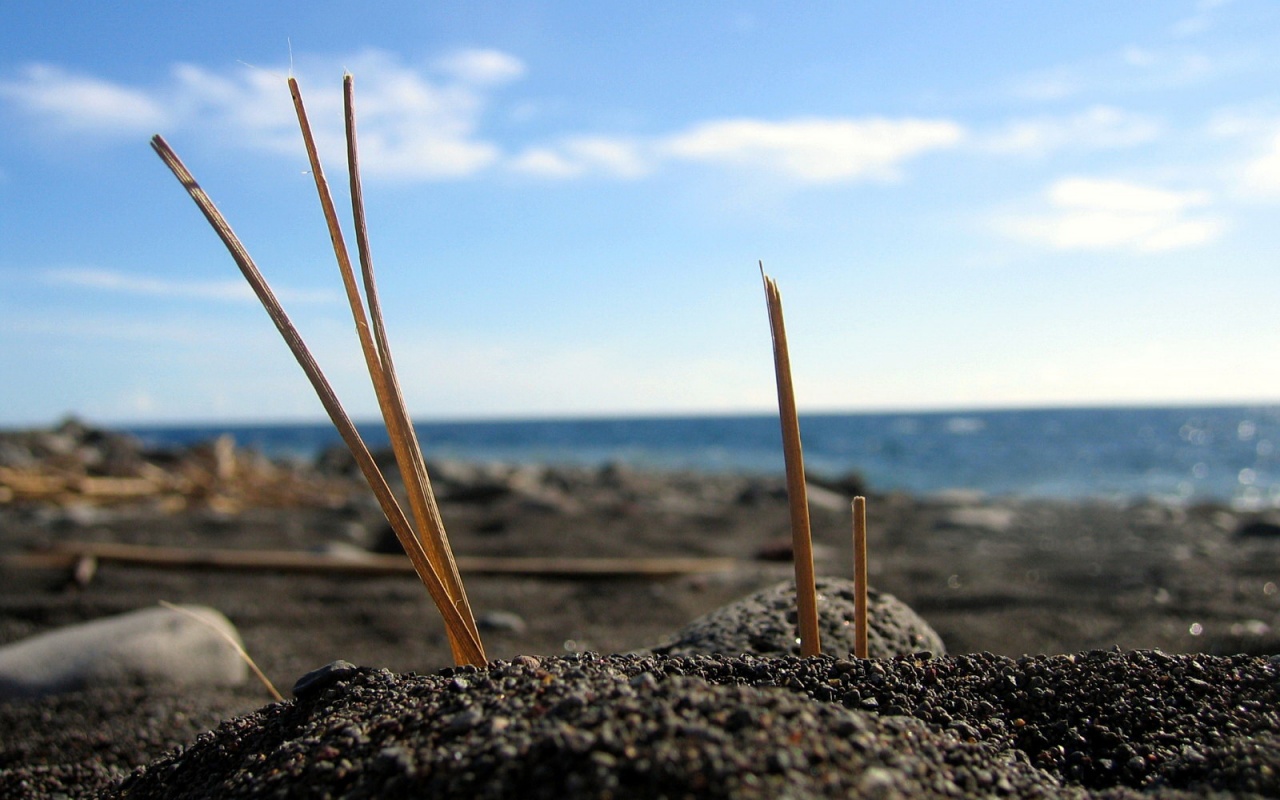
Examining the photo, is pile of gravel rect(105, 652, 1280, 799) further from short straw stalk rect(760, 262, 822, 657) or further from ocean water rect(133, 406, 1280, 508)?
ocean water rect(133, 406, 1280, 508)

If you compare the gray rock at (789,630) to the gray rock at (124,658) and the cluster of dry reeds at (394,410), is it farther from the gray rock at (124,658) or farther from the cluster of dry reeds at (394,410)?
the gray rock at (124,658)

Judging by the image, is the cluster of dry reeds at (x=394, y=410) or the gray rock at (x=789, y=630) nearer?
the cluster of dry reeds at (x=394, y=410)

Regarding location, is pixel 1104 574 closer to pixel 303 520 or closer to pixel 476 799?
pixel 476 799

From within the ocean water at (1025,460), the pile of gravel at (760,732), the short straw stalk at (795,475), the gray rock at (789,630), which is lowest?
the ocean water at (1025,460)

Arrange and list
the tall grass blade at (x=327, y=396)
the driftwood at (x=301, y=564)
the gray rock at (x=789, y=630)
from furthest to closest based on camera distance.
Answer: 1. the driftwood at (x=301, y=564)
2. the gray rock at (x=789, y=630)
3. the tall grass blade at (x=327, y=396)

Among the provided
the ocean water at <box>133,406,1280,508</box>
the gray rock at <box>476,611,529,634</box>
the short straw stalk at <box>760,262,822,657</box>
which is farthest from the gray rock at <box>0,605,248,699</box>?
the ocean water at <box>133,406,1280,508</box>

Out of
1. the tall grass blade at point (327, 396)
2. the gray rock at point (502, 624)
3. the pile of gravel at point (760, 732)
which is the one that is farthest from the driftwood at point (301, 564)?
the tall grass blade at point (327, 396)

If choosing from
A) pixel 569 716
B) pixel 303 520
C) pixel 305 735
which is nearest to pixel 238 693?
pixel 305 735
